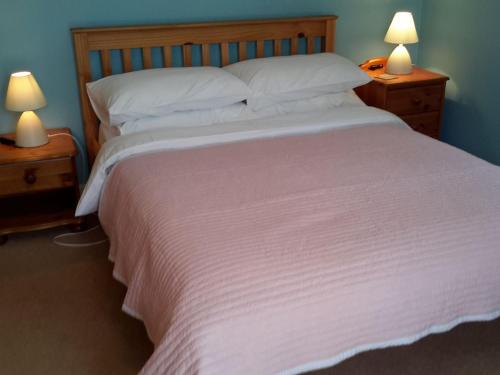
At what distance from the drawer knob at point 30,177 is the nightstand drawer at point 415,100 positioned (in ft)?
6.43

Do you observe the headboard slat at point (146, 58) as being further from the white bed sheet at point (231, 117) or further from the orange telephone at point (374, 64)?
the orange telephone at point (374, 64)

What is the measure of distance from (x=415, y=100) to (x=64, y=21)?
1989mm

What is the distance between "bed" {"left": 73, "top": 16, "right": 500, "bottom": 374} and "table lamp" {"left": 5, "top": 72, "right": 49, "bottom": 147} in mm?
444

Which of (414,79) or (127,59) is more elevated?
(127,59)

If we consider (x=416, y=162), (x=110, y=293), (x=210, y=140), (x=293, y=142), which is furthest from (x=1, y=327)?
(x=416, y=162)

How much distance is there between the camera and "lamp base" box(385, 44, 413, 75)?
→ 3213mm

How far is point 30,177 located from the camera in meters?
2.51

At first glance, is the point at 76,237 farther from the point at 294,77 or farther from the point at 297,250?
the point at 297,250

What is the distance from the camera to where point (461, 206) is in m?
1.76

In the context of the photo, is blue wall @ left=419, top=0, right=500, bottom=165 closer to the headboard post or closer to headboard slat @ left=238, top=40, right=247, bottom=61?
headboard slat @ left=238, top=40, right=247, bottom=61

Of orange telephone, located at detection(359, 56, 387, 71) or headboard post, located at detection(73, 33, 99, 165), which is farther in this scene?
orange telephone, located at detection(359, 56, 387, 71)

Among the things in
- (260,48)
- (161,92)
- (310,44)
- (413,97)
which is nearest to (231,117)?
(161,92)

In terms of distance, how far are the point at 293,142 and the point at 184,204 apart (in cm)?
76

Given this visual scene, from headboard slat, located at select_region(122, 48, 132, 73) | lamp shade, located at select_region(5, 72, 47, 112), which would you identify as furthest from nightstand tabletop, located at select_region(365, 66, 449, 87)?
lamp shade, located at select_region(5, 72, 47, 112)
